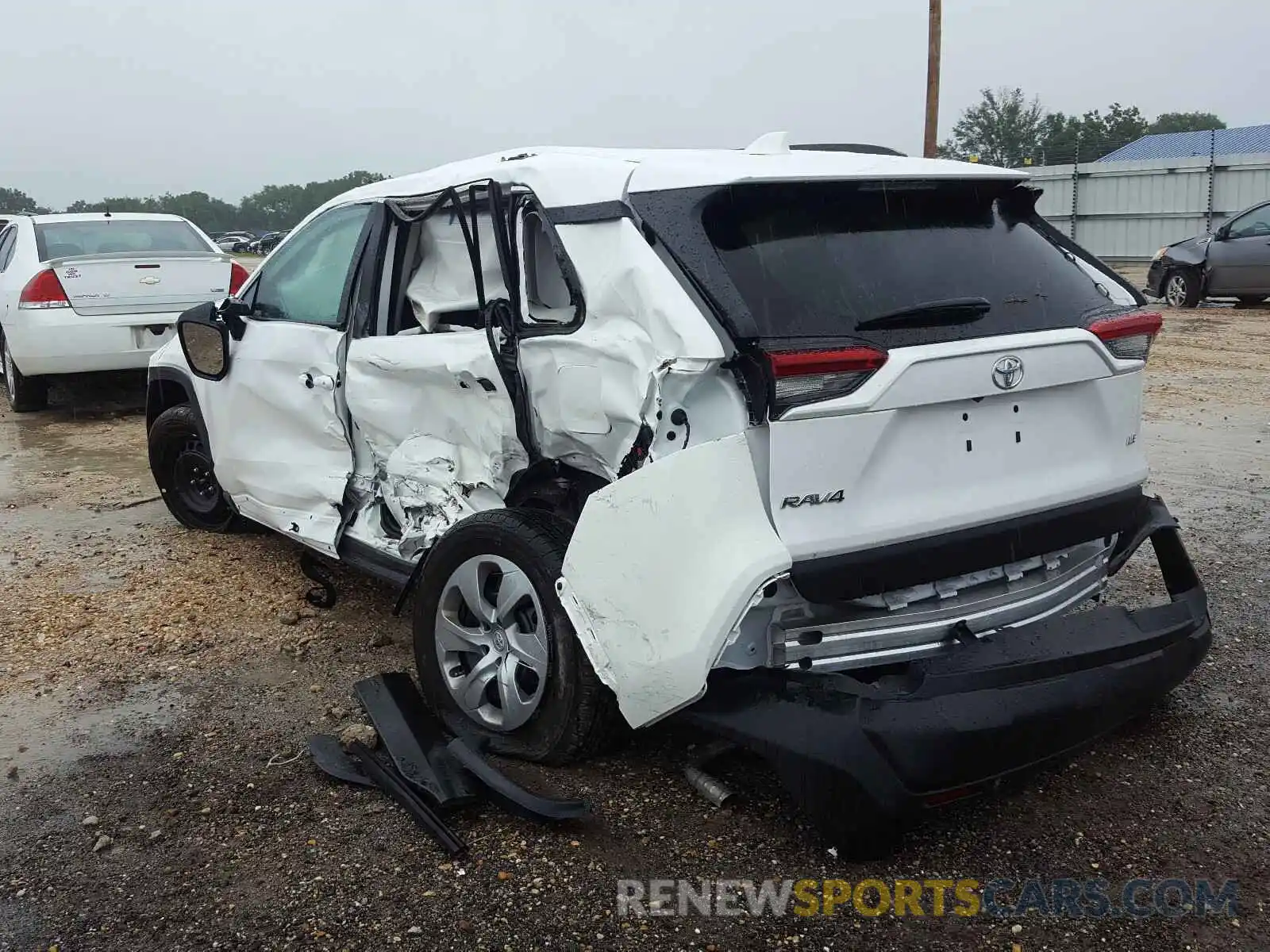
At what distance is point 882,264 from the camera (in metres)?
2.92

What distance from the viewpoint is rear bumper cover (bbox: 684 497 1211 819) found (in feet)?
8.63

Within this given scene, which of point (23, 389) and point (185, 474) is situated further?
point (23, 389)

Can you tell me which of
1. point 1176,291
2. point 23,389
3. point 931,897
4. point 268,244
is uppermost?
point 268,244

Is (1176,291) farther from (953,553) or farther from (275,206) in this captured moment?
(275,206)

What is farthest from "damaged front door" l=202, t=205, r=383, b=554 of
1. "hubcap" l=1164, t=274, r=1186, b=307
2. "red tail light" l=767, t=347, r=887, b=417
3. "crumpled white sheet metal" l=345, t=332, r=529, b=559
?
"hubcap" l=1164, t=274, r=1186, b=307

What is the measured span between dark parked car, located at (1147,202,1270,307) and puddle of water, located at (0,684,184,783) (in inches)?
595

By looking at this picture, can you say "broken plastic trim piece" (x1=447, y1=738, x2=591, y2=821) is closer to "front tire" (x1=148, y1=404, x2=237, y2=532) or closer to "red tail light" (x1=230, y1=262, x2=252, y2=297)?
"front tire" (x1=148, y1=404, x2=237, y2=532)

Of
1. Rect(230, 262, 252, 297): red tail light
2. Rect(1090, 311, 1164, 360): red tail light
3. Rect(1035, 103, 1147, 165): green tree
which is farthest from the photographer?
Rect(1035, 103, 1147, 165): green tree

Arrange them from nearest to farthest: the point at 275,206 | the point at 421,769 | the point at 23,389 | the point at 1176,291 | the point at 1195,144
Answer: the point at 421,769, the point at 23,389, the point at 1176,291, the point at 1195,144, the point at 275,206

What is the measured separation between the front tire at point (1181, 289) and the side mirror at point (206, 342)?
14516 mm

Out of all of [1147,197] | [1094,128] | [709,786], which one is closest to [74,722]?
[709,786]

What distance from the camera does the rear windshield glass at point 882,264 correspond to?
2.77m

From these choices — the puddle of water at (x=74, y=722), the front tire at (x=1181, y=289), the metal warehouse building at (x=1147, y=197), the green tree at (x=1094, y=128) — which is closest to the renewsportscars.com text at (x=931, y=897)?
the puddle of water at (x=74, y=722)

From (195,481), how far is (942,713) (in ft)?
14.9
